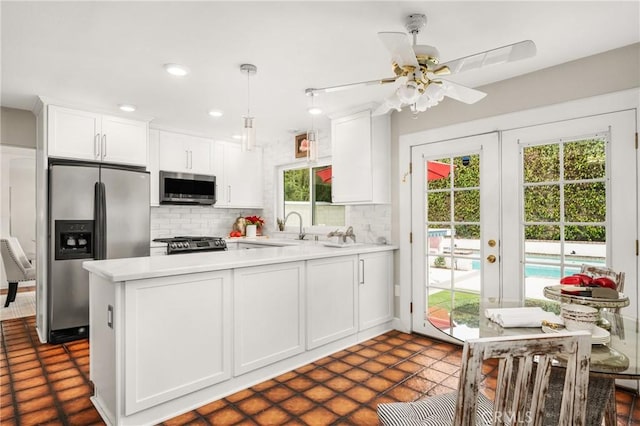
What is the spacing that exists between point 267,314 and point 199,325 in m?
0.53

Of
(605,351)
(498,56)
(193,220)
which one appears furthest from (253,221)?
(605,351)

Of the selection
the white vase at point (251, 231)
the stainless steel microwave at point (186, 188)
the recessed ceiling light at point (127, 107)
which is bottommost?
the white vase at point (251, 231)

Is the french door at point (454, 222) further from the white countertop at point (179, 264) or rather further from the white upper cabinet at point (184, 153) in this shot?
the white upper cabinet at point (184, 153)

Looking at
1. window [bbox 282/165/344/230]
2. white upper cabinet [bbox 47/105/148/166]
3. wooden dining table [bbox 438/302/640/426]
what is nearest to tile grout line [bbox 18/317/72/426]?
white upper cabinet [bbox 47/105/148/166]

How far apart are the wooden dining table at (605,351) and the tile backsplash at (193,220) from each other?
13.6 ft

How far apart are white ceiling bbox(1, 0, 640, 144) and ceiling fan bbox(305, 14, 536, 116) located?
301mm

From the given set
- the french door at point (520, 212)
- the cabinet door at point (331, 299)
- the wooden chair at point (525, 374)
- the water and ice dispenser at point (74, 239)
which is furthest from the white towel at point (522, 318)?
the water and ice dispenser at point (74, 239)

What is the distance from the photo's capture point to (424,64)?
6.58 feet

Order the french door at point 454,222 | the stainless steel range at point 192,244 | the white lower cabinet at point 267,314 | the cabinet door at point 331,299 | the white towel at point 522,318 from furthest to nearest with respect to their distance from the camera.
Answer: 1. the stainless steel range at point 192,244
2. the french door at point 454,222
3. the cabinet door at point 331,299
4. the white lower cabinet at point 267,314
5. the white towel at point 522,318

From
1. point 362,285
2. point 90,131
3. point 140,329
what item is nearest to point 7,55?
point 90,131

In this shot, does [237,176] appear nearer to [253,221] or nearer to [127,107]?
[253,221]

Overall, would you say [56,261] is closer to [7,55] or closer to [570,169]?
[7,55]

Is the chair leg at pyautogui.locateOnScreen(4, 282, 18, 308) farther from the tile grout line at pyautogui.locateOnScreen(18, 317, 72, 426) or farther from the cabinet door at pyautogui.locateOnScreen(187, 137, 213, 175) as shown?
the cabinet door at pyautogui.locateOnScreen(187, 137, 213, 175)

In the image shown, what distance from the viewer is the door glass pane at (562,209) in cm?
267
